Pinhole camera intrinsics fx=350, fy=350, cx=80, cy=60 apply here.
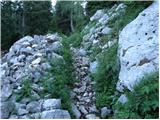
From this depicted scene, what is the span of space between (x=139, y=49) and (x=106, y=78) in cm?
118

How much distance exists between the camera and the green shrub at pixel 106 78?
788 cm

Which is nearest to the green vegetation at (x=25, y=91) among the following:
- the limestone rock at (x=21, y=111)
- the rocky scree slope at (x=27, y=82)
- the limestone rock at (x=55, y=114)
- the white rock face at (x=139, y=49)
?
the rocky scree slope at (x=27, y=82)

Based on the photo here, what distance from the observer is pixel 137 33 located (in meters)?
8.70

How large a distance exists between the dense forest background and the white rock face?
307 inches

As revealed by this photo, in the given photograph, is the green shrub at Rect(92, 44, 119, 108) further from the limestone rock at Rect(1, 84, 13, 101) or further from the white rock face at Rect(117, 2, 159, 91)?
the limestone rock at Rect(1, 84, 13, 101)

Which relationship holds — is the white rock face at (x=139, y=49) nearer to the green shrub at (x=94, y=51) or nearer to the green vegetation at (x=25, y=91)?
the green shrub at (x=94, y=51)

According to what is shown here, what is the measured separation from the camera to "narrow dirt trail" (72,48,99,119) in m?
7.57

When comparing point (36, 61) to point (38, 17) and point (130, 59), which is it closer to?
point (130, 59)

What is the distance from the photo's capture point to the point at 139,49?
26.0 feet

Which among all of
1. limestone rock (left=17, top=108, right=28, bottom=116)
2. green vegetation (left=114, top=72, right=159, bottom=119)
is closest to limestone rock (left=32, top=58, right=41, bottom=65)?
limestone rock (left=17, top=108, right=28, bottom=116)

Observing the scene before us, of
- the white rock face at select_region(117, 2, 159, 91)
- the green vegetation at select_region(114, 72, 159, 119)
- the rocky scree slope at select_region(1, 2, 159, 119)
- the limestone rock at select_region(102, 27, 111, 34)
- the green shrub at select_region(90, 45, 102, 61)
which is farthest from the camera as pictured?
the limestone rock at select_region(102, 27, 111, 34)

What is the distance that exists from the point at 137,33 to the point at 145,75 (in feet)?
6.77

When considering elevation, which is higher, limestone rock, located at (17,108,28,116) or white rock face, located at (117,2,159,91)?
white rock face, located at (117,2,159,91)

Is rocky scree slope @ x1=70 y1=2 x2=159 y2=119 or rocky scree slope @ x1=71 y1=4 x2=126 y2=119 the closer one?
rocky scree slope @ x1=70 y1=2 x2=159 y2=119
